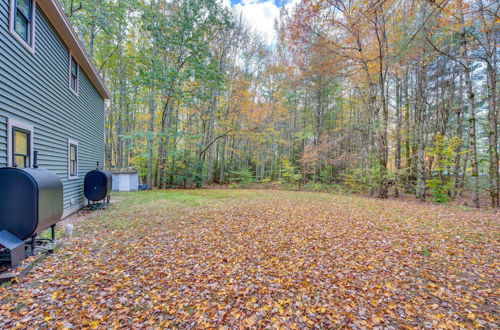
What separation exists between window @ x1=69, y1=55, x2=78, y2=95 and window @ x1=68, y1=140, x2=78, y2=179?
1851 mm

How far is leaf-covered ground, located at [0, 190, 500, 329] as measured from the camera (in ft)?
8.00

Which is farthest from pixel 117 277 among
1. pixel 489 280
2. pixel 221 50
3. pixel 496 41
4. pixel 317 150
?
pixel 221 50

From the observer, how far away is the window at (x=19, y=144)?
13.4 ft

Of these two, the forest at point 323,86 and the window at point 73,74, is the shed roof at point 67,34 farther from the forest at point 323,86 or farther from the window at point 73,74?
the forest at point 323,86

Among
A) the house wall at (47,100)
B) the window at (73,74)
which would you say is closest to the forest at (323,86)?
the window at (73,74)

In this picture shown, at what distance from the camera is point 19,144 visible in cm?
445

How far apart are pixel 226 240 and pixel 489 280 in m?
4.48

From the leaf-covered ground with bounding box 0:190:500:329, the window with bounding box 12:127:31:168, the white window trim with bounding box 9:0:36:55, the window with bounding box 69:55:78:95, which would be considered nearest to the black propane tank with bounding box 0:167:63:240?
the leaf-covered ground with bounding box 0:190:500:329

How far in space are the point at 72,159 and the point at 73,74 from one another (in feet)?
9.66

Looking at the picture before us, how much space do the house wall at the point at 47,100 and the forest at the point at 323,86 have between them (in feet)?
A: 18.6

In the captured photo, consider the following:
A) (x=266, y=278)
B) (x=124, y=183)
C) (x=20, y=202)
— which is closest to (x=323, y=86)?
(x=266, y=278)

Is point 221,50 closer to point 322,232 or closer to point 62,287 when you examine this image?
point 322,232

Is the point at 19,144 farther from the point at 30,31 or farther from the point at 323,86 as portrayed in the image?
the point at 323,86

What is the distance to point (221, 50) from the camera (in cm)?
1666
